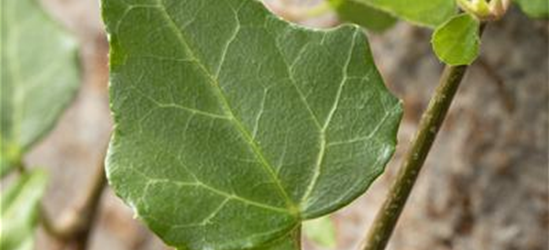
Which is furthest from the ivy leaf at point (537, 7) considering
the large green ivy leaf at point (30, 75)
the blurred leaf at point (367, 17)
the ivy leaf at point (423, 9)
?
the large green ivy leaf at point (30, 75)

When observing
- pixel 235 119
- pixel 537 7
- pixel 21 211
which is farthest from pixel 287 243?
pixel 21 211

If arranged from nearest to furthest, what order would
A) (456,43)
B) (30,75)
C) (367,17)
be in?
(456,43) → (367,17) → (30,75)

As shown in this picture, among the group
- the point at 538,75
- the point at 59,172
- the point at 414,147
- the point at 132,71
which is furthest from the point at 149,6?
the point at 59,172

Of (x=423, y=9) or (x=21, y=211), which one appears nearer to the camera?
(x=423, y=9)

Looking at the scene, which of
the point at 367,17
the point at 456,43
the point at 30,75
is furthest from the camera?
the point at 30,75

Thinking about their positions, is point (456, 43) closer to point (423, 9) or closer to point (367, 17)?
point (423, 9)

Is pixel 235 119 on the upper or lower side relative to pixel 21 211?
upper
